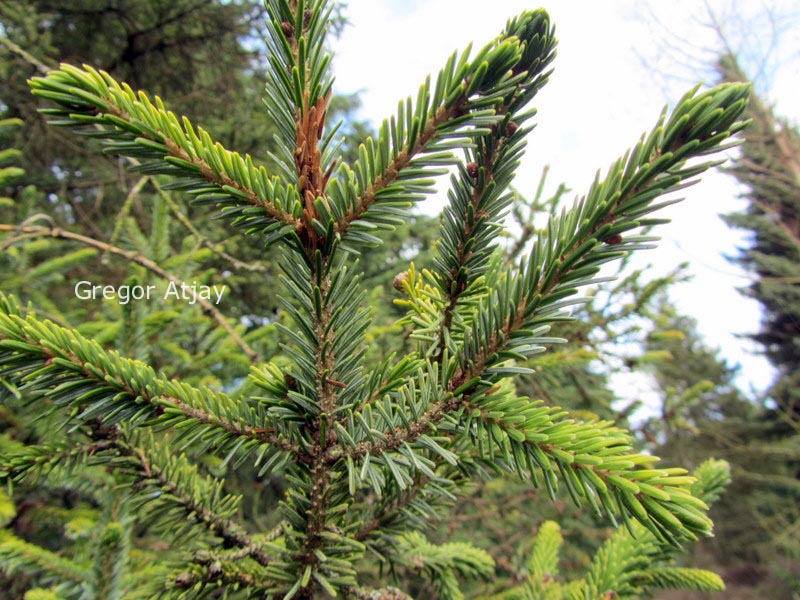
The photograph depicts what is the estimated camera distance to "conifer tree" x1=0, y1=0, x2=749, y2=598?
475 millimetres

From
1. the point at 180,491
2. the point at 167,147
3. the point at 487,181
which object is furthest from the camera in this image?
the point at 180,491

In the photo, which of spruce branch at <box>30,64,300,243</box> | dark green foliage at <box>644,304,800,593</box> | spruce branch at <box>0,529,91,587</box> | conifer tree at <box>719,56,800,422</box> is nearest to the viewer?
spruce branch at <box>30,64,300,243</box>

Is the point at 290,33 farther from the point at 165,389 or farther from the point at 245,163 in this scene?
the point at 165,389

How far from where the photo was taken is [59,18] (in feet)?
14.4

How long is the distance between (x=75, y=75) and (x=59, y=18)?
5771mm

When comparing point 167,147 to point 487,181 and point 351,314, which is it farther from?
point 487,181

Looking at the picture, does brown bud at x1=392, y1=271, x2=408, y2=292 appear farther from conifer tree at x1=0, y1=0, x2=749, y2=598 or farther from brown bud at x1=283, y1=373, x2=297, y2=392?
brown bud at x1=283, y1=373, x2=297, y2=392

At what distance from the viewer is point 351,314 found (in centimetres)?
61

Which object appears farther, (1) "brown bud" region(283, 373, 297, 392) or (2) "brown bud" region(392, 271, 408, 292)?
(2) "brown bud" region(392, 271, 408, 292)

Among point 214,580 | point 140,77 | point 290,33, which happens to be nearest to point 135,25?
point 140,77

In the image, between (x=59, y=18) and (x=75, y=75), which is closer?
(x=75, y=75)

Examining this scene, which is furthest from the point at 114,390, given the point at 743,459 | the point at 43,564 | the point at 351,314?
the point at 743,459

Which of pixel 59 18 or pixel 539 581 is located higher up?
pixel 59 18

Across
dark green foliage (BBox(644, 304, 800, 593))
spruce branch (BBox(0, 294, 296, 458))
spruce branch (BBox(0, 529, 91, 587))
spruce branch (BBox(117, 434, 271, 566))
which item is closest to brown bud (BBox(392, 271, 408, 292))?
spruce branch (BBox(0, 294, 296, 458))
